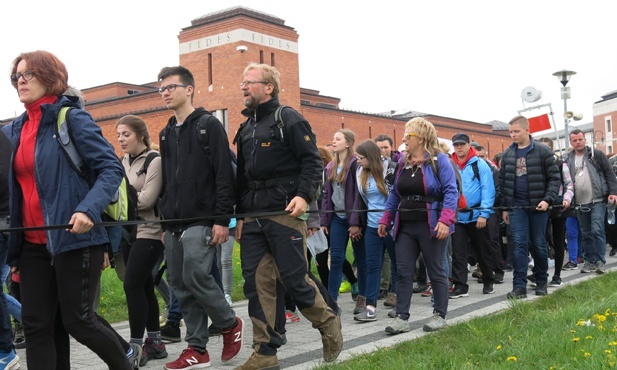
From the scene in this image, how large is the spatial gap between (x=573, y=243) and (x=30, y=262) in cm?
1095

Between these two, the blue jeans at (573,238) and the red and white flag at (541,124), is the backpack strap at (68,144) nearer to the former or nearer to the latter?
the blue jeans at (573,238)

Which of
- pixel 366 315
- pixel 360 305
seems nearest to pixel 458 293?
pixel 360 305

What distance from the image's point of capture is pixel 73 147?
4664mm

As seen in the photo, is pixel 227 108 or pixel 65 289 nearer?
pixel 65 289

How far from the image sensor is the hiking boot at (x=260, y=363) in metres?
5.86

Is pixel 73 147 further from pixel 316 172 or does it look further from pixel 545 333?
pixel 545 333

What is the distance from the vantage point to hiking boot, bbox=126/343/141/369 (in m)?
5.99

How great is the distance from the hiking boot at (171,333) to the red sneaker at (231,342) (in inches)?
48.0

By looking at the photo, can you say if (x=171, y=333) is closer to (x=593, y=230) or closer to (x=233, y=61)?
(x=593, y=230)

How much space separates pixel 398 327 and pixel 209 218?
2.40m

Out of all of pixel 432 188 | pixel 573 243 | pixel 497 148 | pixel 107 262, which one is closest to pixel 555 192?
pixel 432 188

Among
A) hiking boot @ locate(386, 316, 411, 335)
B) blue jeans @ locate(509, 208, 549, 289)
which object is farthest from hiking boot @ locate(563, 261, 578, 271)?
hiking boot @ locate(386, 316, 411, 335)

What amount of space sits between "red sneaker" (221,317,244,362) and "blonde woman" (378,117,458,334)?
1668mm

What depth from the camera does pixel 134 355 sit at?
611 cm
